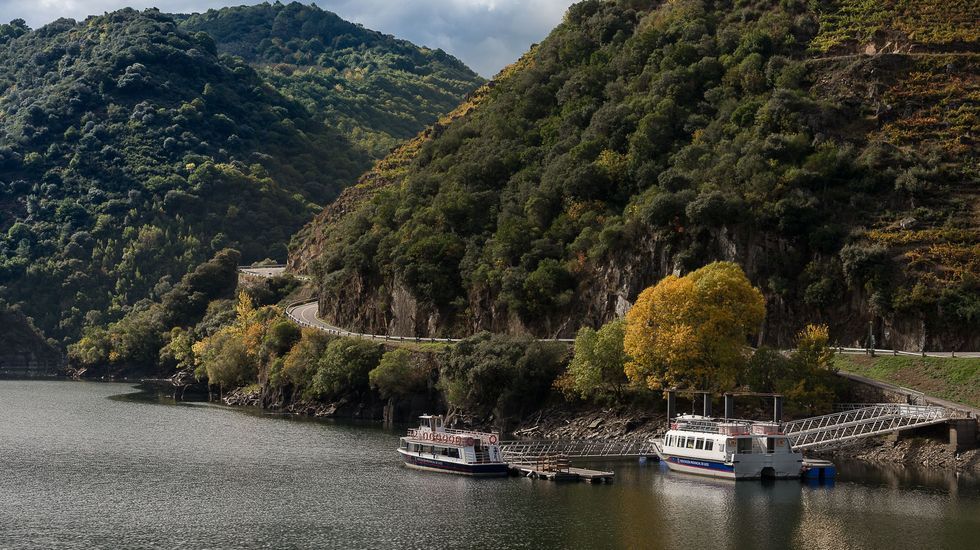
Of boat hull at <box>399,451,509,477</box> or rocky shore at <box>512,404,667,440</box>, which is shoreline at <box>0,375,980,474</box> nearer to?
rocky shore at <box>512,404,667,440</box>

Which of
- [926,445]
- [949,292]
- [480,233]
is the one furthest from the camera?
[480,233]

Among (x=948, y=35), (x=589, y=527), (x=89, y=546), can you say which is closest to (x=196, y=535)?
(x=89, y=546)

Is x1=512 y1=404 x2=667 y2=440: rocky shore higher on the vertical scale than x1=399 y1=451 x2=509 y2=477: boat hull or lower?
higher

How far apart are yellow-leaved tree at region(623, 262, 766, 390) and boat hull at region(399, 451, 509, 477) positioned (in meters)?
19.8

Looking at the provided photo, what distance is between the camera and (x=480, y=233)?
15688 centimetres

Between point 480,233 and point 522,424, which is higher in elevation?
point 480,233

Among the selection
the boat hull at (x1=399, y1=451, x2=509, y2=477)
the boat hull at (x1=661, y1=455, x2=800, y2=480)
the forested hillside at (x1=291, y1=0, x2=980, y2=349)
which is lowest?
the boat hull at (x1=399, y1=451, x2=509, y2=477)

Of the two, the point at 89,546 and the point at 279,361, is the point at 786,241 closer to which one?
the point at 279,361

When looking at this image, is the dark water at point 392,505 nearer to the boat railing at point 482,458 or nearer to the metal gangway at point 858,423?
the boat railing at point 482,458

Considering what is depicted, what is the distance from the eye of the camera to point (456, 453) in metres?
99.6

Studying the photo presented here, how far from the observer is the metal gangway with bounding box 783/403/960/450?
326 ft

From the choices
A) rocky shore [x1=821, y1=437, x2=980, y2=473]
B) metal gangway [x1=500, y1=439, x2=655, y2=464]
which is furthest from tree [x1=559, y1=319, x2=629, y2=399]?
rocky shore [x1=821, y1=437, x2=980, y2=473]

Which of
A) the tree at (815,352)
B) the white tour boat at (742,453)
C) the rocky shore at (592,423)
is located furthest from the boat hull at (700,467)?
the tree at (815,352)

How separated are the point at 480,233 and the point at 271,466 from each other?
6207 centimetres
